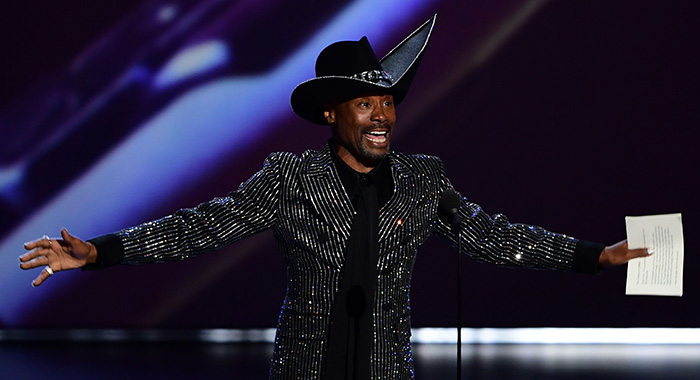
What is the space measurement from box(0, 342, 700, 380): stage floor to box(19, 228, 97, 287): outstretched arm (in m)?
2.71

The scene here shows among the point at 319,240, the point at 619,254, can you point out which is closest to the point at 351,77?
the point at 319,240

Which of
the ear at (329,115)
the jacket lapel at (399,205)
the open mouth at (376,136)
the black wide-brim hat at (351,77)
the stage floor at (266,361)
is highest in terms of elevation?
the black wide-brim hat at (351,77)

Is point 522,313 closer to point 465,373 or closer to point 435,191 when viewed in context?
point 465,373

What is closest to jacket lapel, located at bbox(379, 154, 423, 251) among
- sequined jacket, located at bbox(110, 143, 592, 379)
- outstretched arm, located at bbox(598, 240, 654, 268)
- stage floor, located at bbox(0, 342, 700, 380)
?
sequined jacket, located at bbox(110, 143, 592, 379)

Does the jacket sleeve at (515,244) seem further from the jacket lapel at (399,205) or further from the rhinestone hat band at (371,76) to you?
the rhinestone hat band at (371,76)

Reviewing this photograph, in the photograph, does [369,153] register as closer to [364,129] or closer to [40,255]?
[364,129]

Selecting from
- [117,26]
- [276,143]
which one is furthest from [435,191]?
[117,26]

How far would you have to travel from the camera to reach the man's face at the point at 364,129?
229cm

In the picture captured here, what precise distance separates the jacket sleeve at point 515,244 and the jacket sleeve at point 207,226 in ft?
1.64

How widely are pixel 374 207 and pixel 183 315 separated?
379 centimetres

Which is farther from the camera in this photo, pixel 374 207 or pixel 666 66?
pixel 666 66

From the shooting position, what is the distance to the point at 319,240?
7.22ft

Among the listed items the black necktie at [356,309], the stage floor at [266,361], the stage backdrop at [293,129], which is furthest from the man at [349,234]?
the stage backdrop at [293,129]

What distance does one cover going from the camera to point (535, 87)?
224 inches
